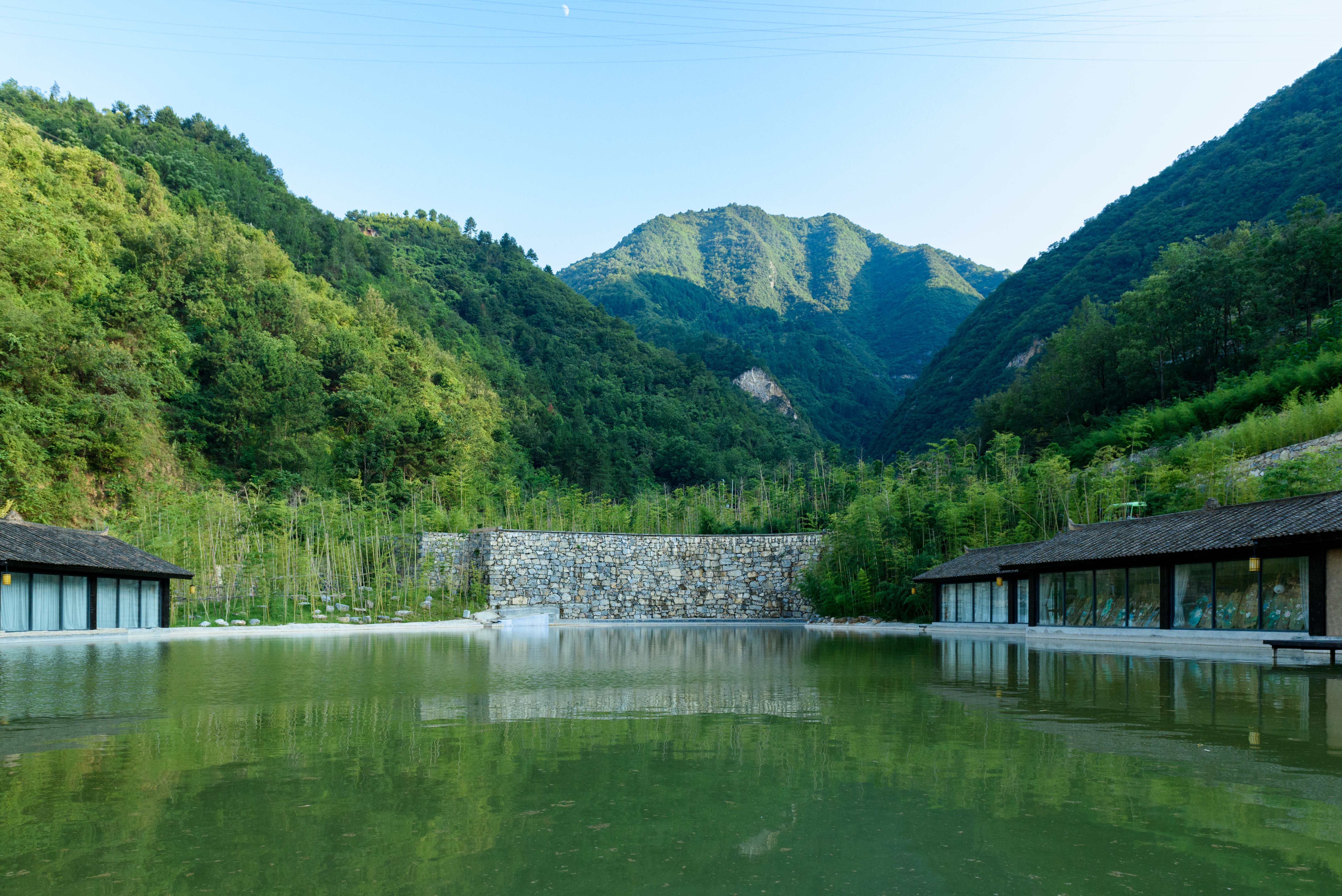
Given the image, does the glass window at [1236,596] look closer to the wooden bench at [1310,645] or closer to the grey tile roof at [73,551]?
the wooden bench at [1310,645]

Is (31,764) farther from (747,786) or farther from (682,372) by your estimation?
(682,372)

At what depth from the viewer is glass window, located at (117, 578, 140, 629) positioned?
66.3ft

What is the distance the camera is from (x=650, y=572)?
32.8 metres

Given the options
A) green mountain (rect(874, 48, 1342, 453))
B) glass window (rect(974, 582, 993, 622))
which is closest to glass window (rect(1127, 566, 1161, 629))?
glass window (rect(974, 582, 993, 622))

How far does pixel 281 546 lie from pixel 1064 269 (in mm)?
53124

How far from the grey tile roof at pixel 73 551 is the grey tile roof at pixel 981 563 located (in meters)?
19.1

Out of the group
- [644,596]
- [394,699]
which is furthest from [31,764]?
[644,596]

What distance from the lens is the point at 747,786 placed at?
4961 millimetres

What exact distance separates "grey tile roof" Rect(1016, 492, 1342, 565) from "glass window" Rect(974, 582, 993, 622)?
84.2 inches

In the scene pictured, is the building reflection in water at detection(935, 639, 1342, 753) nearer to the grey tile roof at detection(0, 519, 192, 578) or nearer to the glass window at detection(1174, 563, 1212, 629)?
the glass window at detection(1174, 563, 1212, 629)

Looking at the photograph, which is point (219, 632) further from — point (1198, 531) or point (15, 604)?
point (1198, 531)

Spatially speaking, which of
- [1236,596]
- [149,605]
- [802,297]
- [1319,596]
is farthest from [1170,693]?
[802,297]

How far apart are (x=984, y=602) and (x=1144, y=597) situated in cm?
558

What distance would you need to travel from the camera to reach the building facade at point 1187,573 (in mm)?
12719
